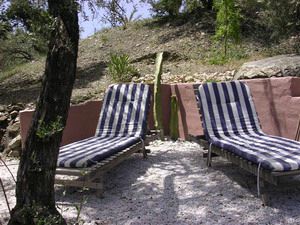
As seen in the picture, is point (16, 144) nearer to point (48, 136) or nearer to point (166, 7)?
point (48, 136)

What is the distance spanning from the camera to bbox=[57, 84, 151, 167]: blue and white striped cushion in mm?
5797

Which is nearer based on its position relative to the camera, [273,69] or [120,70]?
[273,69]

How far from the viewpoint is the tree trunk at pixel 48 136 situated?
3.29m

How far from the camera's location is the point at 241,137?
19.1ft

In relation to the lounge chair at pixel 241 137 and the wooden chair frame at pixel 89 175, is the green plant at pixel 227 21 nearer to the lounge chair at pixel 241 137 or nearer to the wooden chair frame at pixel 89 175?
the lounge chair at pixel 241 137

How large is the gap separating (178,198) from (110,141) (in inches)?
68.1

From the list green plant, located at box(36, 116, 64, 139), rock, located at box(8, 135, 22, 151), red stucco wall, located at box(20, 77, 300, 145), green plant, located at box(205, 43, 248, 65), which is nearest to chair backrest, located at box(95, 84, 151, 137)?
red stucco wall, located at box(20, 77, 300, 145)

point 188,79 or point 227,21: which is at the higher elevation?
point 227,21

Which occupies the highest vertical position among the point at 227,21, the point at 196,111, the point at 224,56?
the point at 227,21

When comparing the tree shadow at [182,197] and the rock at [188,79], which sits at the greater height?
the rock at [188,79]

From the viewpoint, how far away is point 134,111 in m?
6.86

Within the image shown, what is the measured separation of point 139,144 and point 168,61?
5.35 meters

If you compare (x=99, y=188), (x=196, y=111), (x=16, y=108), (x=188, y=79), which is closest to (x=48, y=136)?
(x=99, y=188)

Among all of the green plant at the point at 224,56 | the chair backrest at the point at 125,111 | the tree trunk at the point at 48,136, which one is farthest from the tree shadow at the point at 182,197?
the green plant at the point at 224,56
